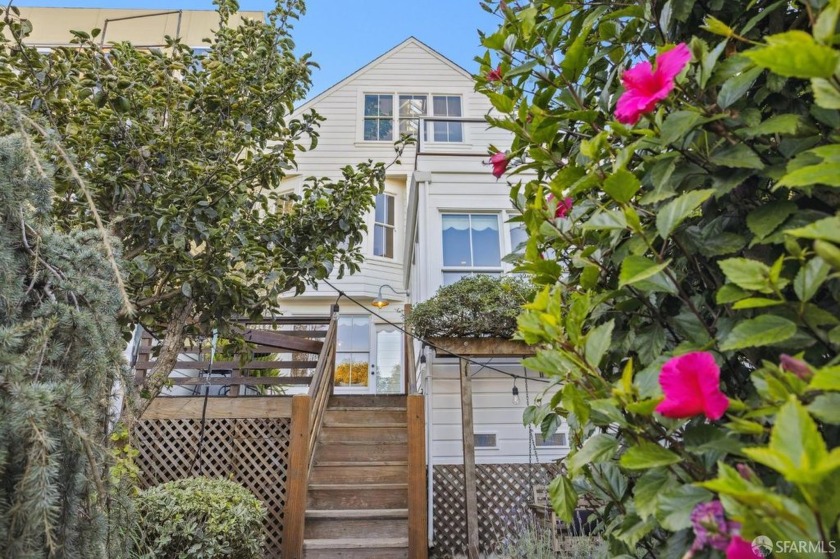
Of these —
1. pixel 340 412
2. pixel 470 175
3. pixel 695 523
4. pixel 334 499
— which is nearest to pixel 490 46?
pixel 695 523

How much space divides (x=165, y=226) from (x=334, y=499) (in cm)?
301

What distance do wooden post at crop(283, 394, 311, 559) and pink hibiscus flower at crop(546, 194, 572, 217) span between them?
394 centimetres

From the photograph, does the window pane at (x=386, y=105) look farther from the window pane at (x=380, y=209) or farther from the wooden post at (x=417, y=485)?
the wooden post at (x=417, y=485)

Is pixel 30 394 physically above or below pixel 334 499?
above

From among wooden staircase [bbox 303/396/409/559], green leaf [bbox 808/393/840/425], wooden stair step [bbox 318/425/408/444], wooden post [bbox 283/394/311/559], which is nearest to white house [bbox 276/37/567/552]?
wooden stair step [bbox 318/425/408/444]

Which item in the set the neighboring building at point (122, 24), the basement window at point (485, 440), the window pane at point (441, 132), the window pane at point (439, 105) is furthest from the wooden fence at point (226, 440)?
the neighboring building at point (122, 24)

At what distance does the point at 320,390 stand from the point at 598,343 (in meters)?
4.88

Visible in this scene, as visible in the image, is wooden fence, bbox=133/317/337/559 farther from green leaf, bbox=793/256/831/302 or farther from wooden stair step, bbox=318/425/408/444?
green leaf, bbox=793/256/831/302

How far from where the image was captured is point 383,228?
10344mm

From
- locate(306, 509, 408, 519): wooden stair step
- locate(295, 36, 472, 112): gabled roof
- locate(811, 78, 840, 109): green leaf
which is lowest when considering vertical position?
locate(306, 509, 408, 519): wooden stair step

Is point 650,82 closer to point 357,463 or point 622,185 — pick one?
point 622,185

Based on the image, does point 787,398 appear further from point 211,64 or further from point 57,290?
point 211,64

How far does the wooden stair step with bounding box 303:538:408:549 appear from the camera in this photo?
4133mm

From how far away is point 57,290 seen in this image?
1646 mm
